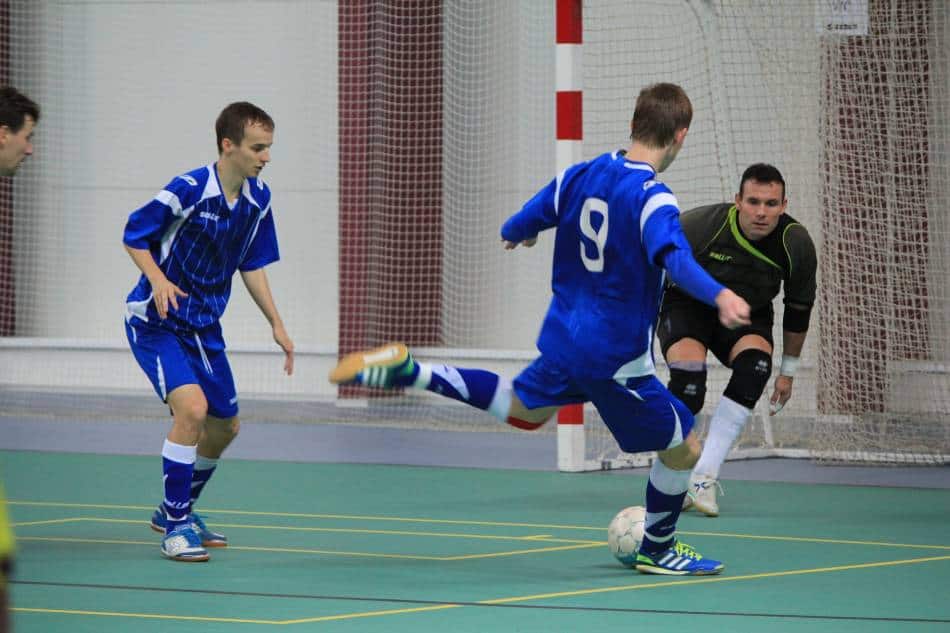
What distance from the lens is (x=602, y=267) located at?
5.23 metres

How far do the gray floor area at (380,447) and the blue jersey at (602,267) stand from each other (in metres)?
3.52

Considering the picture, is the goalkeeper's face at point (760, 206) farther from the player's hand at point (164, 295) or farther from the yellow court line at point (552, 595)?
the player's hand at point (164, 295)

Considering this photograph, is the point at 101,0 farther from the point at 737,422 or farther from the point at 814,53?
the point at 737,422

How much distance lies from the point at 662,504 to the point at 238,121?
6.70ft

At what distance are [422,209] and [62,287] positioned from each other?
11.4ft

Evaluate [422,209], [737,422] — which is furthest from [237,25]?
[737,422]

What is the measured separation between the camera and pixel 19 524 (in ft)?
22.2

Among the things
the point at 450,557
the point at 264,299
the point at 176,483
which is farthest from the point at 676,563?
the point at 264,299

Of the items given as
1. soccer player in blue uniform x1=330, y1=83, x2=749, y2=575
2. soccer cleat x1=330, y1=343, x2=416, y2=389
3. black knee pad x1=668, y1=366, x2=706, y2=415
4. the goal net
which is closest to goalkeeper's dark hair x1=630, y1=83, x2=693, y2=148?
soccer player in blue uniform x1=330, y1=83, x2=749, y2=575

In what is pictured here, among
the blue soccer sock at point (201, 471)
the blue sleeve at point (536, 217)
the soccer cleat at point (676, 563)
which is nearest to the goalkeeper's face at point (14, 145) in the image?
the blue sleeve at point (536, 217)

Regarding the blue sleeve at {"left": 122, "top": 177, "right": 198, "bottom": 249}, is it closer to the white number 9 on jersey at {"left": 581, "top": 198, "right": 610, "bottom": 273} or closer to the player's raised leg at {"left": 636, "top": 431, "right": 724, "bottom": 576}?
the white number 9 on jersey at {"left": 581, "top": 198, "right": 610, "bottom": 273}

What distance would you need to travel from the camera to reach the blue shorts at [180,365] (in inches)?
230

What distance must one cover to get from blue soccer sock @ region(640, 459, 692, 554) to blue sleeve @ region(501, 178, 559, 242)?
2.92 ft

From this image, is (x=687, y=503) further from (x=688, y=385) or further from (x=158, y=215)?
(x=158, y=215)
